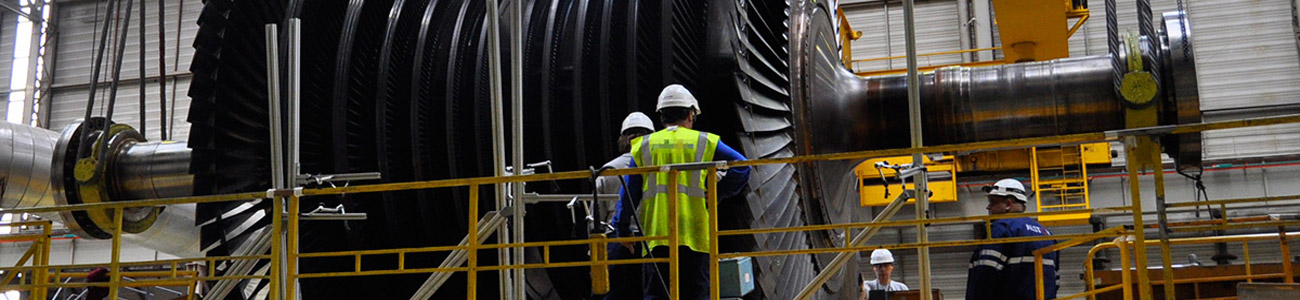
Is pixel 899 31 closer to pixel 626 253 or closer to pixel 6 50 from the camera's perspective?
pixel 626 253

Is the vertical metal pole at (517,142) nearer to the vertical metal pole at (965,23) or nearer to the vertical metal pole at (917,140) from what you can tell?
the vertical metal pole at (917,140)

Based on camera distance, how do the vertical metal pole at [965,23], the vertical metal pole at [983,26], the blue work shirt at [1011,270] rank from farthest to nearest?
the vertical metal pole at [965,23] → the vertical metal pole at [983,26] → the blue work shirt at [1011,270]

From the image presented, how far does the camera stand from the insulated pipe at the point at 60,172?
6.60 m

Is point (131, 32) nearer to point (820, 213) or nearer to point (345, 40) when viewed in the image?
point (345, 40)

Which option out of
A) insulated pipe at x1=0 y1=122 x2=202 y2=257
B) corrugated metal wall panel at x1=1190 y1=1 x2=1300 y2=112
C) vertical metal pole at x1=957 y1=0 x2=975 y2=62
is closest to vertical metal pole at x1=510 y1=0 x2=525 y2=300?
insulated pipe at x1=0 y1=122 x2=202 y2=257

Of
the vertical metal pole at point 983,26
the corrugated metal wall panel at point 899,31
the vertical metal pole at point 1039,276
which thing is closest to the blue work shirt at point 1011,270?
the vertical metal pole at point 1039,276

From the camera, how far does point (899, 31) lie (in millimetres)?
17547

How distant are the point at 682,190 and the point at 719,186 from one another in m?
0.18

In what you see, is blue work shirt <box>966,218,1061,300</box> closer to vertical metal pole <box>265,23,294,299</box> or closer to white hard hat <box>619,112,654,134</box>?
white hard hat <box>619,112,654,134</box>

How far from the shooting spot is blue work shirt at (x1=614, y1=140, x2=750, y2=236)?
419 cm

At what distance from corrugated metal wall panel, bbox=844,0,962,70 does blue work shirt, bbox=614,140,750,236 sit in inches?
520

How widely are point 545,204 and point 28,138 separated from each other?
3.68 metres

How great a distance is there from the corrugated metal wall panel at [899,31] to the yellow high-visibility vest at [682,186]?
1336 centimetres

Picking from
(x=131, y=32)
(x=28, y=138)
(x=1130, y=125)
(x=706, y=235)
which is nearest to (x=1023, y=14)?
(x=1130, y=125)
